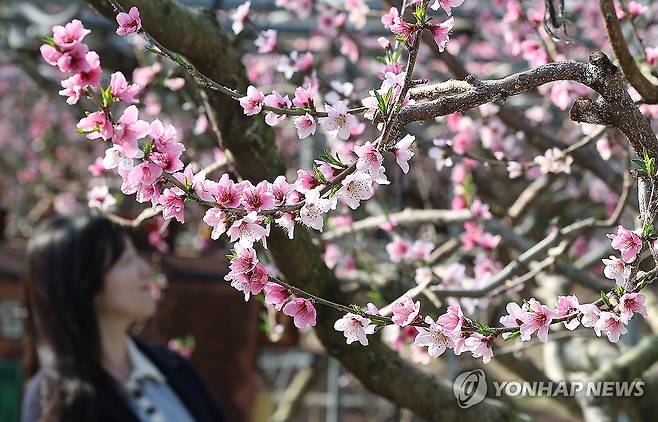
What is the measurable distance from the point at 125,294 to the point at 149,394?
30 cm

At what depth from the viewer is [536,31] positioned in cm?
230

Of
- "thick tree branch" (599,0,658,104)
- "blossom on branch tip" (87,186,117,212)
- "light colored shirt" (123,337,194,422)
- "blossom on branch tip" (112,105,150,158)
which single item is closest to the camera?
"blossom on branch tip" (112,105,150,158)

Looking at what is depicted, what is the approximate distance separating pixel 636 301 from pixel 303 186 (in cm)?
46

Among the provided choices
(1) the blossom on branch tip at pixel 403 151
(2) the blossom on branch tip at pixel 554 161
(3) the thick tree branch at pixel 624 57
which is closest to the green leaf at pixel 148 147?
(1) the blossom on branch tip at pixel 403 151

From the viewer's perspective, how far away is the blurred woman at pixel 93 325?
258 centimetres

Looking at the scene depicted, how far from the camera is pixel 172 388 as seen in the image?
9.29 feet

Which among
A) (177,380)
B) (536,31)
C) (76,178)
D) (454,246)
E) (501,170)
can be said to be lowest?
(76,178)

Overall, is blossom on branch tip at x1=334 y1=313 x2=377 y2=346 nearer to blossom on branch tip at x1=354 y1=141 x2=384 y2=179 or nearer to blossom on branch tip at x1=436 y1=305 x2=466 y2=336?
blossom on branch tip at x1=436 y1=305 x2=466 y2=336

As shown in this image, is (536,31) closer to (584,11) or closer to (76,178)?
(584,11)

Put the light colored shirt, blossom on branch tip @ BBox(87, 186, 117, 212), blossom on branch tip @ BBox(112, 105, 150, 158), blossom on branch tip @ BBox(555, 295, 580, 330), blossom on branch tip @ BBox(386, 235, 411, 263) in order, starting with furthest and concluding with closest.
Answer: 1. the light colored shirt
2. blossom on branch tip @ BBox(386, 235, 411, 263)
3. blossom on branch tip @ BBox(87, 186, 117, 212)
4. blossom on branch tip @ BBox(555, 295, 580, 330)
5. blossom on branch tip @ BBox(112, 105, 150, 158)

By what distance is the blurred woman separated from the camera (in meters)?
2.58

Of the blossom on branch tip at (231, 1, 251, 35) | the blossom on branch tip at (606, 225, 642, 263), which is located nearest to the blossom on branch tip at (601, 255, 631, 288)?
the blossom on branch tip at (606, 225, 642, 263)

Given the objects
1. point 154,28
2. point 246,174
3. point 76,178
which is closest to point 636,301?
point 246,174

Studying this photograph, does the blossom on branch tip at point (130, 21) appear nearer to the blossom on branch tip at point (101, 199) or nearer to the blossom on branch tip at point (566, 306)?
the blossom on branch tip at point (566, 306)
